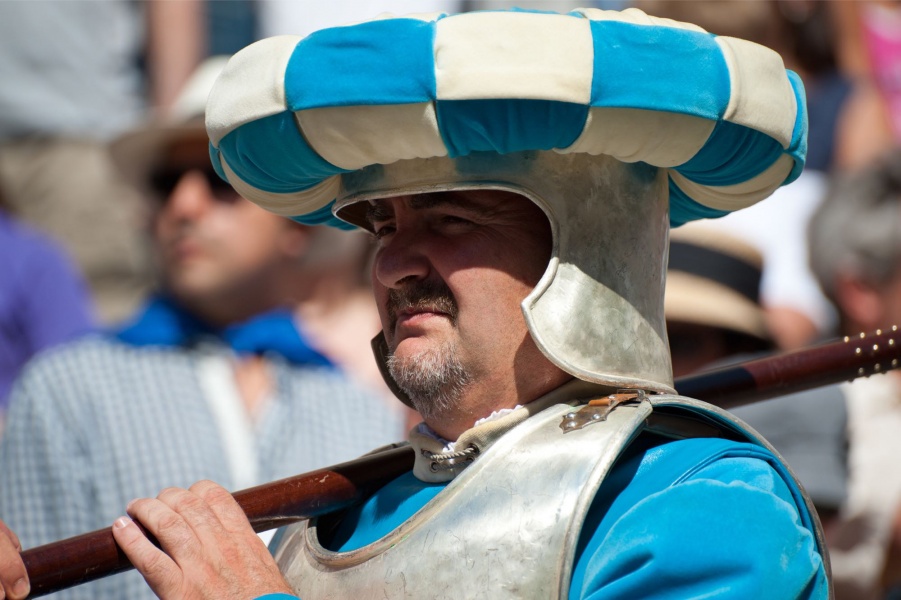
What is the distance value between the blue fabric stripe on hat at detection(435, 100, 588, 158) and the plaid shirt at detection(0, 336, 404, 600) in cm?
171

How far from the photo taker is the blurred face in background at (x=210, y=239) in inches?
153

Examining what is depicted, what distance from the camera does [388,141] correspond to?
2.02 metres

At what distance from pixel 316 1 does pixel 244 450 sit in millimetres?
2674

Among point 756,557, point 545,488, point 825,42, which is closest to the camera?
point 756,557

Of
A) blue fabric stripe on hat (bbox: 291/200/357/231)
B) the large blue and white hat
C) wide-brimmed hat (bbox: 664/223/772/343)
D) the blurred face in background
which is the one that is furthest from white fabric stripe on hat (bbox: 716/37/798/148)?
the blurred face in background

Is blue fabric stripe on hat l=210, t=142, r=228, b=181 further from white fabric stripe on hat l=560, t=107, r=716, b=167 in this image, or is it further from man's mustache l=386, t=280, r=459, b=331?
white fabric stripe on hat l=560, t=107, r=716, b=167

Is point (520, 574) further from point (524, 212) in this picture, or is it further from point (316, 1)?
point (316, 1)

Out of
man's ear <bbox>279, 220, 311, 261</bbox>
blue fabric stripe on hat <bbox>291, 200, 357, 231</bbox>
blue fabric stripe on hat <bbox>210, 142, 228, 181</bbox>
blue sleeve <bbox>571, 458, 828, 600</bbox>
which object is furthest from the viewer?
man's ear <bbox>279, 220, 311, 261</bbox>

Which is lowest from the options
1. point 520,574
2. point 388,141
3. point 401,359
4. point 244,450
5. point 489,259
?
point 244,450

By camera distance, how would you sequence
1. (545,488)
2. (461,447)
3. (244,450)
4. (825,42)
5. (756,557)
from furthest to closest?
(825,42) → (244,450) → (461,447) → (545,488) → (756,557)

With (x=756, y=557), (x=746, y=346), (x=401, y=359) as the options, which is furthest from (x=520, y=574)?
(x=746, y=346)

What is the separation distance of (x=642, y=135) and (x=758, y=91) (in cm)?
20

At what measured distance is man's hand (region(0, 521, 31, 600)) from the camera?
1.92 metres

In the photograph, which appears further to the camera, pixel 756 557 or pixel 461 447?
pixel 461 447
